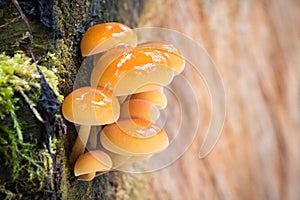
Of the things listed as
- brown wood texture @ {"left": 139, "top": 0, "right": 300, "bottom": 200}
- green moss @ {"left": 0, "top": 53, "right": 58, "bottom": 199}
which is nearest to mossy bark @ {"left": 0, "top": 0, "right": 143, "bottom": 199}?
green moss @ {"left": 0, "top": 53, "right": 58, "bottom": 199}

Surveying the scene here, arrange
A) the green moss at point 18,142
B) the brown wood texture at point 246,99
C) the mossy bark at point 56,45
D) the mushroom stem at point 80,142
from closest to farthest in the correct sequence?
the green moss at point 18,142 < the mossy bark at point 56,45 < the mushroom stem at point 80,142 < the brown wood texture at point 246,99

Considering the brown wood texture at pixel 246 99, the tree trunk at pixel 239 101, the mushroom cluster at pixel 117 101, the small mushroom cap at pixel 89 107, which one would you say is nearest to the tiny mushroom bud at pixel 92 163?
the mushroom cluster at pixel 117 101

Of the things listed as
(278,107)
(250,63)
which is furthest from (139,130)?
(278,107)

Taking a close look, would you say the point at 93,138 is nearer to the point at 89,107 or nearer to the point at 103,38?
the point at 89,107

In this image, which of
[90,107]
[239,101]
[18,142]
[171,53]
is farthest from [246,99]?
[18,142]

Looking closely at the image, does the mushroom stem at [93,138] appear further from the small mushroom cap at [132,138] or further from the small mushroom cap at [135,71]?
the small mushroom cap at [135,71]

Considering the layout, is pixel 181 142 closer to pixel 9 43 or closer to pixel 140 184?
pixel 140 184
